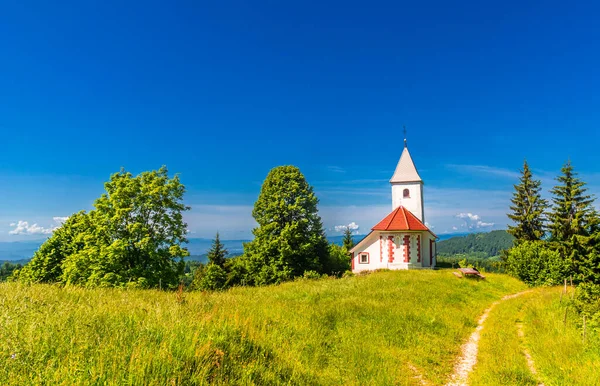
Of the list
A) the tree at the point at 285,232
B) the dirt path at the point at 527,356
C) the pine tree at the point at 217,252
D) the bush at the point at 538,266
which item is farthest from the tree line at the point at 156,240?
the bush at the point at 538,266

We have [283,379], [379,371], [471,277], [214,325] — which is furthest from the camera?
[471,277]

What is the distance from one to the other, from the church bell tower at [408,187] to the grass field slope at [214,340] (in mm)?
A: 26507

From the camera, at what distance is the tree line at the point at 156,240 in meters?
19.4

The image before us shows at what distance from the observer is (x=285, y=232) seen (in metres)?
28.2

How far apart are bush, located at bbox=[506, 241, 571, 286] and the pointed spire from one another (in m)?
14.2

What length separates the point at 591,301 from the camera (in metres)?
11.8

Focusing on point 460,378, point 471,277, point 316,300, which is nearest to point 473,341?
point 460,378

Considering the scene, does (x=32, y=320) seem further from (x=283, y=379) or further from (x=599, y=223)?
(x=599, y=223)

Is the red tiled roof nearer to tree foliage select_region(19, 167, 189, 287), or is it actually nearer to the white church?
the white church

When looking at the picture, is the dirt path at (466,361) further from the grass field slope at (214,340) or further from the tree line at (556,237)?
the tree line at (556,237)

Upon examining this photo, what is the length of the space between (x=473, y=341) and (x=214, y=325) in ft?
31.3

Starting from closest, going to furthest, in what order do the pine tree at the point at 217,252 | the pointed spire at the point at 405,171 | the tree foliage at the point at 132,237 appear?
the tree foliage at the point at 132,237 < the pointed spire at the point at 405,171 < the pine tree at the point at 217,252

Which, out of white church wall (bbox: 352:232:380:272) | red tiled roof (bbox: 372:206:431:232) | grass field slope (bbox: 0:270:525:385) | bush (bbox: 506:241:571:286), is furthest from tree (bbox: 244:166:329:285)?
bush (bbox: 506:241:571:286)

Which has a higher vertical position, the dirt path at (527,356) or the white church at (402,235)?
the white church at (402,235)
